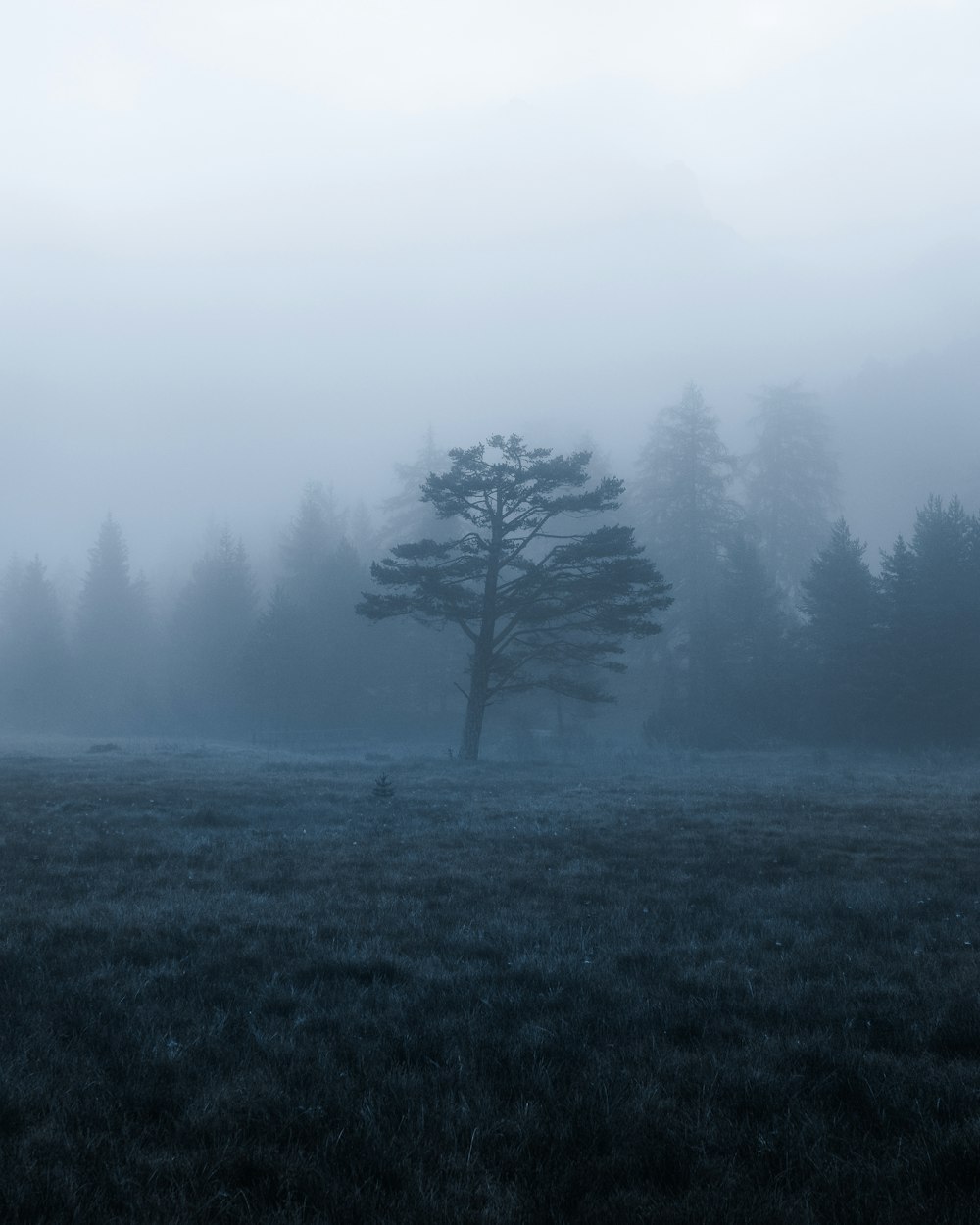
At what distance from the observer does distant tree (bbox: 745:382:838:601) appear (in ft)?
Answer: 203

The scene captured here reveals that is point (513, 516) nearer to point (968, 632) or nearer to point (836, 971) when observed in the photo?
point (968, 632)

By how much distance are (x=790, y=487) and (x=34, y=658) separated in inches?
2408

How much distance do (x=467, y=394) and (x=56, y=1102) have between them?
12837 centimetres

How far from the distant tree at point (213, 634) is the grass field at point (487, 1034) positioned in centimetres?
5392

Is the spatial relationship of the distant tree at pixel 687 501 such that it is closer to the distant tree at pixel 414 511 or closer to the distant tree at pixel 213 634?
the distant tree at pixel 414 511

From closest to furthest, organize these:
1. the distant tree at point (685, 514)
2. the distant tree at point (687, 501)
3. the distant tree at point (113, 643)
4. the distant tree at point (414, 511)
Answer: the distant tree at point (685, 514), the distant tree at point (687, 501), the distant tree at point (414, 511), the distant tree at point (113, 643)

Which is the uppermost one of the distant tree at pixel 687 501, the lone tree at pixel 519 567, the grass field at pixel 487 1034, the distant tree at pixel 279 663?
the distant tree at pixel 687 501

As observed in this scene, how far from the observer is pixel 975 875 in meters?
10.6

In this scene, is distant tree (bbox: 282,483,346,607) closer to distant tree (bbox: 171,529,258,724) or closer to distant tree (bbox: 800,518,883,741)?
distant tree (bbox: 171,529,258,724)

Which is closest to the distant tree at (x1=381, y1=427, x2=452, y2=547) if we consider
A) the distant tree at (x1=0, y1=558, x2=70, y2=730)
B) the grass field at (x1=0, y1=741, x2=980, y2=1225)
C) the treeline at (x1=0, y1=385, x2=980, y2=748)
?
the treeline at (x1=0, y1=385, x2=980, y2=748)

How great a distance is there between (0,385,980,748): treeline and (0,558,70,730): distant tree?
20 centimetres

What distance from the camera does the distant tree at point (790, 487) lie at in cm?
6181

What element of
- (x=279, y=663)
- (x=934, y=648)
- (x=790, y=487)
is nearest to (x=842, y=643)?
(x=934, y=648)

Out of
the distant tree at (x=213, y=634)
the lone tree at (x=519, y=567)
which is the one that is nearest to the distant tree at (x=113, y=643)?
the distant tree at (x=213, y=634)
